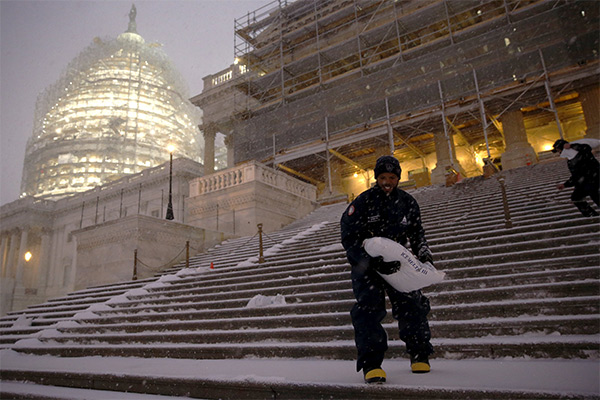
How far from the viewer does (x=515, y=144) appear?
72.6ft

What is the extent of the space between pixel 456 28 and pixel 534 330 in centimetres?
2779

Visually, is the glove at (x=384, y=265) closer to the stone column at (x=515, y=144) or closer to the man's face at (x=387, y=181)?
the man's face at (x=387, y=181)

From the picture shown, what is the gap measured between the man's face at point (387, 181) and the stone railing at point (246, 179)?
1418cm

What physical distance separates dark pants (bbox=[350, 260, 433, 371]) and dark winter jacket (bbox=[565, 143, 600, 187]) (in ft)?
13.7

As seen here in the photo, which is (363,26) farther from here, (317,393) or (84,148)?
(84,148)

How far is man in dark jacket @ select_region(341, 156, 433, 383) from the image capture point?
3062mm

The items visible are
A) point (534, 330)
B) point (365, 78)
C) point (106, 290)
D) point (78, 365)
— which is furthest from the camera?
point (365, 78)

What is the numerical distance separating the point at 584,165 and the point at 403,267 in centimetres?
453

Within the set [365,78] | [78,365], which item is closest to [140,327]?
[78,365]

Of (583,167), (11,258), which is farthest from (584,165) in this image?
(11,258)

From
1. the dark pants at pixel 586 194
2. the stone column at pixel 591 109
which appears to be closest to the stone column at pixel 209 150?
the stone column at pixel 591 109

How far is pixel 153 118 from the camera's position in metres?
63.2

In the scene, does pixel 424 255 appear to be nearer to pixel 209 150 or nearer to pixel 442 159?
pixel 442 159

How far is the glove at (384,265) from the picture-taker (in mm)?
3070
